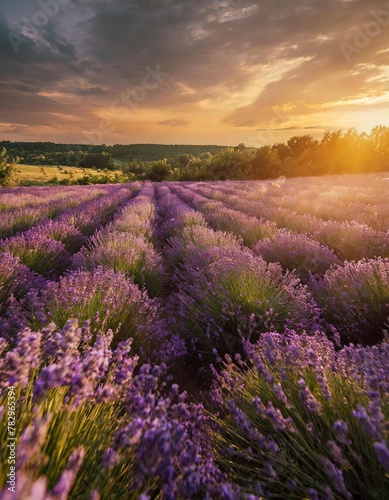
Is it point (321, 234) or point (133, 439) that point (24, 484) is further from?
point (321, 234)

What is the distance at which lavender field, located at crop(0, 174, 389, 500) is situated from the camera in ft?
3.25

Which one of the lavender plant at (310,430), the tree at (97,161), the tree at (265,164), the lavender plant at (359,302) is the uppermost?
the lavender plant at (310,430)

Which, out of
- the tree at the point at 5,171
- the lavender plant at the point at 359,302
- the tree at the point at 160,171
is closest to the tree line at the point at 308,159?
the tree at the point at 160,171

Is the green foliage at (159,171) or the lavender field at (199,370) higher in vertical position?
the lavender field at (199,370)

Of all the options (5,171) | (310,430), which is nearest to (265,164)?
(5,171)

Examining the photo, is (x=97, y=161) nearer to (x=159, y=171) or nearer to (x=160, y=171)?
(x=159, y=171)

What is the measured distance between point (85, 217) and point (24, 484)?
7870mm

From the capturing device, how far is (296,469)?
3.73ft

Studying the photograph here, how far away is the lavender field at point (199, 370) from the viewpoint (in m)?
0.99

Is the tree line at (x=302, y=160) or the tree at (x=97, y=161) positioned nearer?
the tree line at (x=302, y=160)

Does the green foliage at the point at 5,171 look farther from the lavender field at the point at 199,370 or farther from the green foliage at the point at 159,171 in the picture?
the green foliage at the point at 159,171

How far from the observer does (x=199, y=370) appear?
8.16ft

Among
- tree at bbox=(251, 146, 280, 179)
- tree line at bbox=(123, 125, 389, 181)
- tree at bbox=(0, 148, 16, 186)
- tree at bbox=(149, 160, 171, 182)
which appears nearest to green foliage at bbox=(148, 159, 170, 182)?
tree at bbox=(149, 160, 171, 182)

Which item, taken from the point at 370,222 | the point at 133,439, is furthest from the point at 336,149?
the point at 133,439
